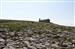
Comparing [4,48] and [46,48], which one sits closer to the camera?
[4,48]

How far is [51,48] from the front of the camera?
941cm

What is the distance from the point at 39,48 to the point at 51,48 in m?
0.66

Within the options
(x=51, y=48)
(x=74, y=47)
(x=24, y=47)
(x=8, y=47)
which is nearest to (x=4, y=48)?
(x=8, y=47)

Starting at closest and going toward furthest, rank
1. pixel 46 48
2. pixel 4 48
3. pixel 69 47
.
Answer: pixel 4 48
pixel 46 48
pixel 69 47

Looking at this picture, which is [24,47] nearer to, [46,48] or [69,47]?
[46,48]

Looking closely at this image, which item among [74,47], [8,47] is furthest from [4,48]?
[74,47]

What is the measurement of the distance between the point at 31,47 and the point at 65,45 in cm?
237

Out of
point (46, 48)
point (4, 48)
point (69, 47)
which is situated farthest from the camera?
point (69, 47)

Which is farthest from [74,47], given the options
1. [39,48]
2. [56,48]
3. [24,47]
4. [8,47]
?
[8,47]

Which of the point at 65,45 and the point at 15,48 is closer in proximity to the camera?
the point at 15,48

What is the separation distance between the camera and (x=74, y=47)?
10.2 meters

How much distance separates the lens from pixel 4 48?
8766 millimetres

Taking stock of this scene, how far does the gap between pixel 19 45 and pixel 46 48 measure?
60.6 inches

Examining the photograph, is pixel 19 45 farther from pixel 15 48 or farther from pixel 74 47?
pixel 74 47
